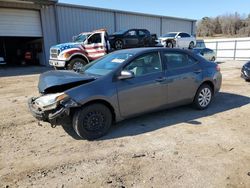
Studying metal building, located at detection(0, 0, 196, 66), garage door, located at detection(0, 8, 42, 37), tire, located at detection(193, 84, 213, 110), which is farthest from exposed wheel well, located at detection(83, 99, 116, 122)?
garage door, located at detection(0, 8, 42, 37)

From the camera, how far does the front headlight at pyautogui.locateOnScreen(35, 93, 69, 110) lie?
3.95m

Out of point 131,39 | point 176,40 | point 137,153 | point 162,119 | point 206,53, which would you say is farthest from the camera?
point 176,40

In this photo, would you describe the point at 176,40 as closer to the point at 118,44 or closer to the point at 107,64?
the point at 118,44

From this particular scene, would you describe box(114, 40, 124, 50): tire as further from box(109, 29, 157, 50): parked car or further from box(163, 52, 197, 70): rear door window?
box(163, 52, 197, 70): rear door window

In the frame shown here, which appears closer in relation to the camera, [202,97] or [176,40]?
[202,97]

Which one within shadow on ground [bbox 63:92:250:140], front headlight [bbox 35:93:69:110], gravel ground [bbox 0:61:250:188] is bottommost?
gravel ground [bbox 0:61:250:188]

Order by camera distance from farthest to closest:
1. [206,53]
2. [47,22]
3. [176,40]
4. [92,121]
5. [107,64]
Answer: [176,40] → [206,53] → [47,22] → [107,64] → [92,121]

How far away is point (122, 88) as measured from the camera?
4.50 metres

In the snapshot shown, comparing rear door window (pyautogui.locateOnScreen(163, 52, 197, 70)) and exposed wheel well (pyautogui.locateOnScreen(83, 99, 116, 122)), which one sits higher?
rear door window (pyautogui.locateOnScreen(163, 52, 197, 70))

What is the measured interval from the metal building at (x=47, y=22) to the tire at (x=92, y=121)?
50.5 ft

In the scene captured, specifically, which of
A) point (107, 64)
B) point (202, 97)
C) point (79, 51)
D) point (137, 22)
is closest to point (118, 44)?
point (79, 51)

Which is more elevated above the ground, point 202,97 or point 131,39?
point 131,39

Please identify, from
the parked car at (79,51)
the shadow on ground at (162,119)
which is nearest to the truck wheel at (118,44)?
the parked car at (79,51)

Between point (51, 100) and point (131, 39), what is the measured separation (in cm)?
1270
